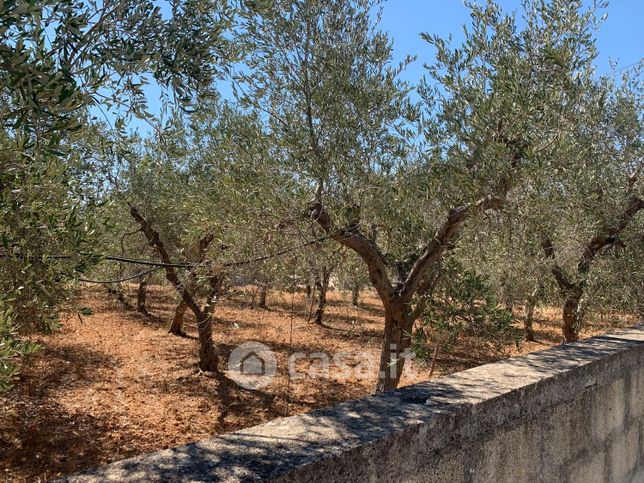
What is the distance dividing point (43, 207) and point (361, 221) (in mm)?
3648

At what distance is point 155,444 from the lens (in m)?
8.50

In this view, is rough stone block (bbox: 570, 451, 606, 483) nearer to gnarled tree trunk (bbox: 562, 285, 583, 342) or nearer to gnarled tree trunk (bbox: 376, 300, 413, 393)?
gnarled tree trunk (bbox: 376, 300, 413, 393)

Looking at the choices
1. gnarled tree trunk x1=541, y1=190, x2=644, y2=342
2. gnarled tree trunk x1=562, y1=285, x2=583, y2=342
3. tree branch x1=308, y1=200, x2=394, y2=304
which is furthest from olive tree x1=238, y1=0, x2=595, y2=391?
gnarled tree trunk x1=562, y1=285, x2=583, y2=342

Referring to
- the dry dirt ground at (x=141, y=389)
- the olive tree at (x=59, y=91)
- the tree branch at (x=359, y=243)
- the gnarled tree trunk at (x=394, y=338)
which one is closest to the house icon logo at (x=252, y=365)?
the dry dirt ground at (x=141, y=389)

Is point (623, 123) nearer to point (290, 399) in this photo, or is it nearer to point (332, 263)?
point (332, 263)

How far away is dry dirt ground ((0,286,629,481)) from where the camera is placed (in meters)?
8.30

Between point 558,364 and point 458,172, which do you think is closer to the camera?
point 558,364

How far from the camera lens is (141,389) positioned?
1112 cm

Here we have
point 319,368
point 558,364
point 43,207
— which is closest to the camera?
point 558,364

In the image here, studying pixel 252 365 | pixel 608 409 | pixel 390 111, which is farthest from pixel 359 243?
pixel 252 365

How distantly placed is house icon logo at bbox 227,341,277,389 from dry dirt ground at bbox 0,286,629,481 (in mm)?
258

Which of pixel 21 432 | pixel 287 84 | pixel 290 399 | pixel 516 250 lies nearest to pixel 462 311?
pixel 516 250

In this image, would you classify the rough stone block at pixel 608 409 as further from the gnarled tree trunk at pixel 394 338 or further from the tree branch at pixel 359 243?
the gnarled tree trunk at pixel 394 338

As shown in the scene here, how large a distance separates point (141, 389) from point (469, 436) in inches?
401
